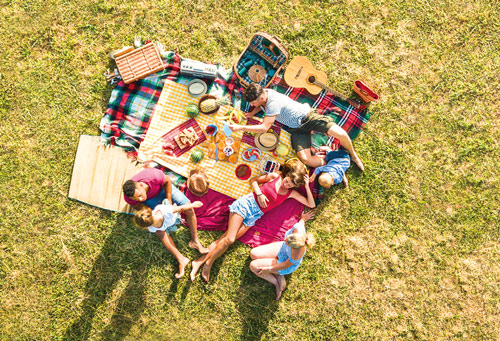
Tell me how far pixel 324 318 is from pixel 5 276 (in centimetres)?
629

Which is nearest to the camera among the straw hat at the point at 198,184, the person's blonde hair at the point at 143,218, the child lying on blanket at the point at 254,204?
the person's blonde hair at the point at 143,218

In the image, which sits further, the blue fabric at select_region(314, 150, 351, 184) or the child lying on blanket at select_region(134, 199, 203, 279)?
the blue fabric at select_region(314, 150, 351, 184)

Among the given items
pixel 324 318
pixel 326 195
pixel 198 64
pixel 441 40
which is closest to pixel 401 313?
pixel 324 318

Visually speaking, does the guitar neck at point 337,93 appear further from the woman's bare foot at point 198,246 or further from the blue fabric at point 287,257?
the woman's bare foot at point 198,246

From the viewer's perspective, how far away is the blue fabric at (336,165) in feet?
20.4

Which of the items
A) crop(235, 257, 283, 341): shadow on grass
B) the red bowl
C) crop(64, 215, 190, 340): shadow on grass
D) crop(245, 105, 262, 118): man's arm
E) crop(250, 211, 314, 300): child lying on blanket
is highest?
crop(245, 105, 262, 118): man's arm

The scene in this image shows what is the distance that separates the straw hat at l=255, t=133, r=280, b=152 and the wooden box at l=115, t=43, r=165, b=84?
244cm

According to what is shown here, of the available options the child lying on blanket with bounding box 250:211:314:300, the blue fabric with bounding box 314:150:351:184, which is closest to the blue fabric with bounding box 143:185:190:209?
the child lying on blanket with bounding box 250:211:314:300

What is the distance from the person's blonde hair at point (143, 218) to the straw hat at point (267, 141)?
255 cm

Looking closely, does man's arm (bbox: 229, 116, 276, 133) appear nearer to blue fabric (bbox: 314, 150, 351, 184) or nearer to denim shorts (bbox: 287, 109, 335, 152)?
denim shorts (bbox: 287, 109, 335, 152)

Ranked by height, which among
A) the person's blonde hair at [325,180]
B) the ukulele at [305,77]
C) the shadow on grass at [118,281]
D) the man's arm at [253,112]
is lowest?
the shadow on grass at [118,281]

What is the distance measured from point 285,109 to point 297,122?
1.16 feet

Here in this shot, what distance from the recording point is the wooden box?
6.41 m

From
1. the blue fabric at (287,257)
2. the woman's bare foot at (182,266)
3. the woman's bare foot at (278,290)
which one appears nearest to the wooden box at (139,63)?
the woman's bare foot at (182,266)
